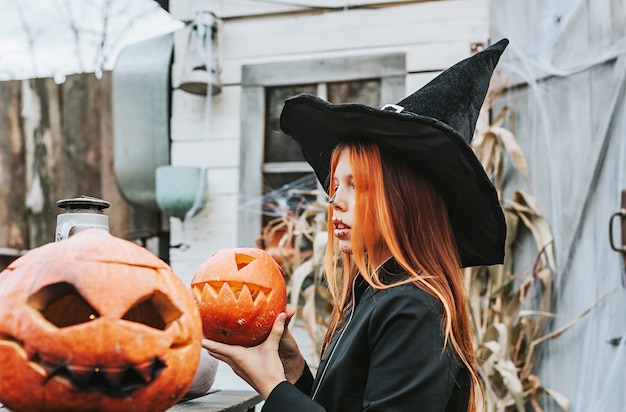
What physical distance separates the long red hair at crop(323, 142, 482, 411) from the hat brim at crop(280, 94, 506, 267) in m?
0.04

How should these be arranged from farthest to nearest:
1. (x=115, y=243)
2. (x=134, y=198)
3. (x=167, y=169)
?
1. (x=134, y=198)
2. (x=167, y=169)
3. (x=115, y=243)

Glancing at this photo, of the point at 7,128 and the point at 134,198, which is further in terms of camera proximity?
the point at 7,128

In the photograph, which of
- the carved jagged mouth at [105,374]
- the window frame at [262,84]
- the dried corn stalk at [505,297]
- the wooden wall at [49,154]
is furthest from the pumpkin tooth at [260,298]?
the wooden wall at [49,154]

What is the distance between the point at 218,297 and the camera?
71.3 inches

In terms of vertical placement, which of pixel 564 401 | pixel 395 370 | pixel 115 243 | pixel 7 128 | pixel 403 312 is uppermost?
pixel 7 128

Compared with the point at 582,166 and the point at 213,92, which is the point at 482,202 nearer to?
the point at 582,166

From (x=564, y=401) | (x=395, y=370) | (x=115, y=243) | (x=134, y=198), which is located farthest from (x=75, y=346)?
(x=134, y=198)

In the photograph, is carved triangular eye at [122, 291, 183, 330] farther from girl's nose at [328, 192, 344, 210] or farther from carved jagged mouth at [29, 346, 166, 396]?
girl's nose at [328, 192, 344, 210]

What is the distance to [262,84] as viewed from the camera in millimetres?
4129

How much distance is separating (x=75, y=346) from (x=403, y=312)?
701 mm

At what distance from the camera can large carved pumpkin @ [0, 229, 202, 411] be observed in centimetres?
112

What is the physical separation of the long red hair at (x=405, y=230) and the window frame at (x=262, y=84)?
7.39 ft

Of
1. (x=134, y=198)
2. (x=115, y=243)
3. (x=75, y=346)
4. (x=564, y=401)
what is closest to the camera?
(x=75, y=346)

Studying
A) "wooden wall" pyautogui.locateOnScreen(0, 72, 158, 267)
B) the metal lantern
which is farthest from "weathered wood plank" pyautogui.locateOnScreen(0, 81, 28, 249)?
the metal lantern
